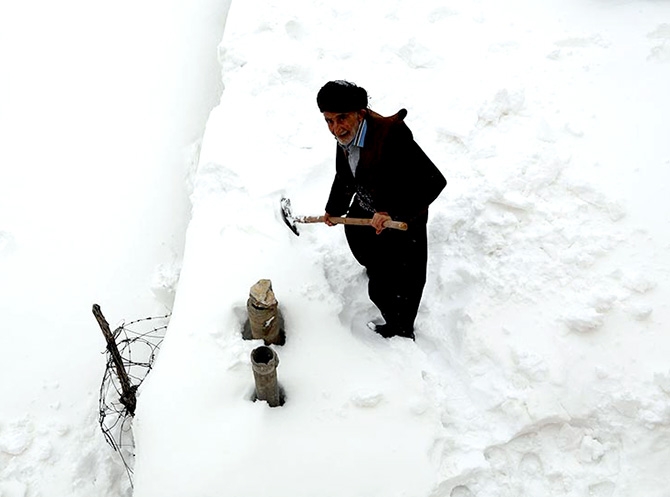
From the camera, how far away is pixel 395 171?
2.10 meters

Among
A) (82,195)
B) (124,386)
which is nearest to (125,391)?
(124,386)

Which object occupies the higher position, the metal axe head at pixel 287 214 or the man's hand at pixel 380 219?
the man's hand at pixel 380 219

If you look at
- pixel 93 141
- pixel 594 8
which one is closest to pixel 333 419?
pixel 93 141

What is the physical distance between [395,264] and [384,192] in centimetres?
44

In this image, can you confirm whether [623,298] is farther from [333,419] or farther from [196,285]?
[196,285]

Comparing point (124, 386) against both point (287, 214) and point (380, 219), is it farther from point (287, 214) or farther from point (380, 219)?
point (380, 219)

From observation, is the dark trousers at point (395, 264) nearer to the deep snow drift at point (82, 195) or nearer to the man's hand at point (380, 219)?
the man's hand at point (380, 219)

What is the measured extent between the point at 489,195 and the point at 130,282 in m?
2.59

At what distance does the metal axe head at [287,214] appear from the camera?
298cm

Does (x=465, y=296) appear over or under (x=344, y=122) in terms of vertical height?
under

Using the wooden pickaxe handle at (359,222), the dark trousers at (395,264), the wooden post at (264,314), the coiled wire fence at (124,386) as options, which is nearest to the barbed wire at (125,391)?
the coiled wire fence at (124,386)

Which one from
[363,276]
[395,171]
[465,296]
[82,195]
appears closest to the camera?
[395,171]

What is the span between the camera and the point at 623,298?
2510 mm

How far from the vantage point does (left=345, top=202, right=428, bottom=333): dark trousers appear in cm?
235
